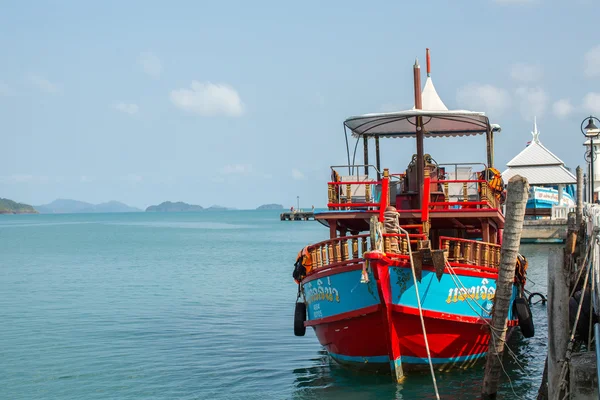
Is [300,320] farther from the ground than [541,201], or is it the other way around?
[541,201]

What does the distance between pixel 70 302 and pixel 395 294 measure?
18442mm

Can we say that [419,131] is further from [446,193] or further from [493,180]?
[493,180]

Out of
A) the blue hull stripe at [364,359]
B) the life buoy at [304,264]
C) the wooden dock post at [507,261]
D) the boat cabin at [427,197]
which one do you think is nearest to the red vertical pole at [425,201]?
the boat cabin at [427,197]

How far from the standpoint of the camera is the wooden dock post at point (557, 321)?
1016 cm

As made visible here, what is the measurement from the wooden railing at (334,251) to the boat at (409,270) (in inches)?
0.9

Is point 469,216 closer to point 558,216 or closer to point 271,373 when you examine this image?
point 271,373

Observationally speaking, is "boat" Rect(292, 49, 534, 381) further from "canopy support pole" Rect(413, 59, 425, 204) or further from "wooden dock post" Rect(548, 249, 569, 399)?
"wooden dock post" Rect(548, 249, 569, 399)

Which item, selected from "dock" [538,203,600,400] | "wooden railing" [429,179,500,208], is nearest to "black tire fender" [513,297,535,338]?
"wooden railing" [429,179,500,208]

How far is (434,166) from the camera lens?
1648 cm

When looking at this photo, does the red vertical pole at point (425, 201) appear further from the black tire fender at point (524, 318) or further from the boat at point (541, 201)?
the boat at point (541, 201)

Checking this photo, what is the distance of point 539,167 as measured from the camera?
159 ft

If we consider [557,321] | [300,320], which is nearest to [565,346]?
[557,321]

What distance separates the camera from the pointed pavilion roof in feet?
155

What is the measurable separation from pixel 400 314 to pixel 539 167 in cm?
3748
